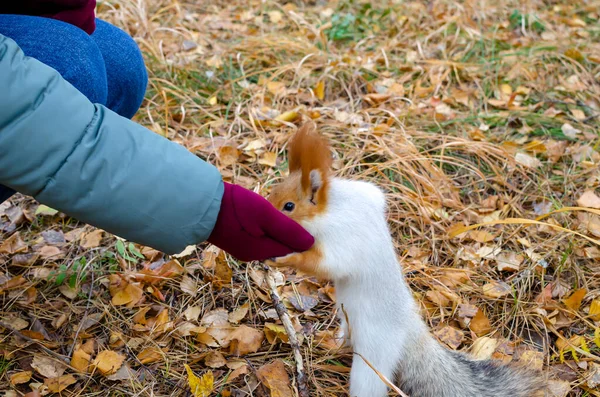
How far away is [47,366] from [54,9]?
78cm

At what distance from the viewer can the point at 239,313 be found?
5.05ft

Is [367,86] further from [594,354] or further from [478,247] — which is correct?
[594,354]

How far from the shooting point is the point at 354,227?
1240 millimetres

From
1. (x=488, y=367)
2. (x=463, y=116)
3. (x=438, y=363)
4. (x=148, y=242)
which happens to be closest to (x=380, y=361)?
(x=438, y=363)

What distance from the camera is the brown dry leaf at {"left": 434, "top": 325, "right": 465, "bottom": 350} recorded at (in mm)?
1490

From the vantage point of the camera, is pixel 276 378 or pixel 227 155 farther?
pixel 227 155

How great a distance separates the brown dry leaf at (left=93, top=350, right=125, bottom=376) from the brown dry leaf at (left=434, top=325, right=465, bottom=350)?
0.77 m

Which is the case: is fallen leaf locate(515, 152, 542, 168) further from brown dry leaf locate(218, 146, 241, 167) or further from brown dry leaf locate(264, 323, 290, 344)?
brown dry leaf locate(264, 323, 290, 344)

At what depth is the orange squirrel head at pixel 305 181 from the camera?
3.87 feet

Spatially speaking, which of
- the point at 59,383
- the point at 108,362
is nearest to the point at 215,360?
the point at 108,362

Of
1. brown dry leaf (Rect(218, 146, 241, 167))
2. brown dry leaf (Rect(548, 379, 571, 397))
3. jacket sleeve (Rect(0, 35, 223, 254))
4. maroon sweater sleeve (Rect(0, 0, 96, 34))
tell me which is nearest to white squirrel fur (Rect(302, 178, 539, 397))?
brown dry leaf (Rect(548, 379, 571, 397))

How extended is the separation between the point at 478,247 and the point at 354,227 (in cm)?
69

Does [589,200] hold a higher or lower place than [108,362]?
higher

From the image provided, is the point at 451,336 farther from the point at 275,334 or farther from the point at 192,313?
the point at 192,313
